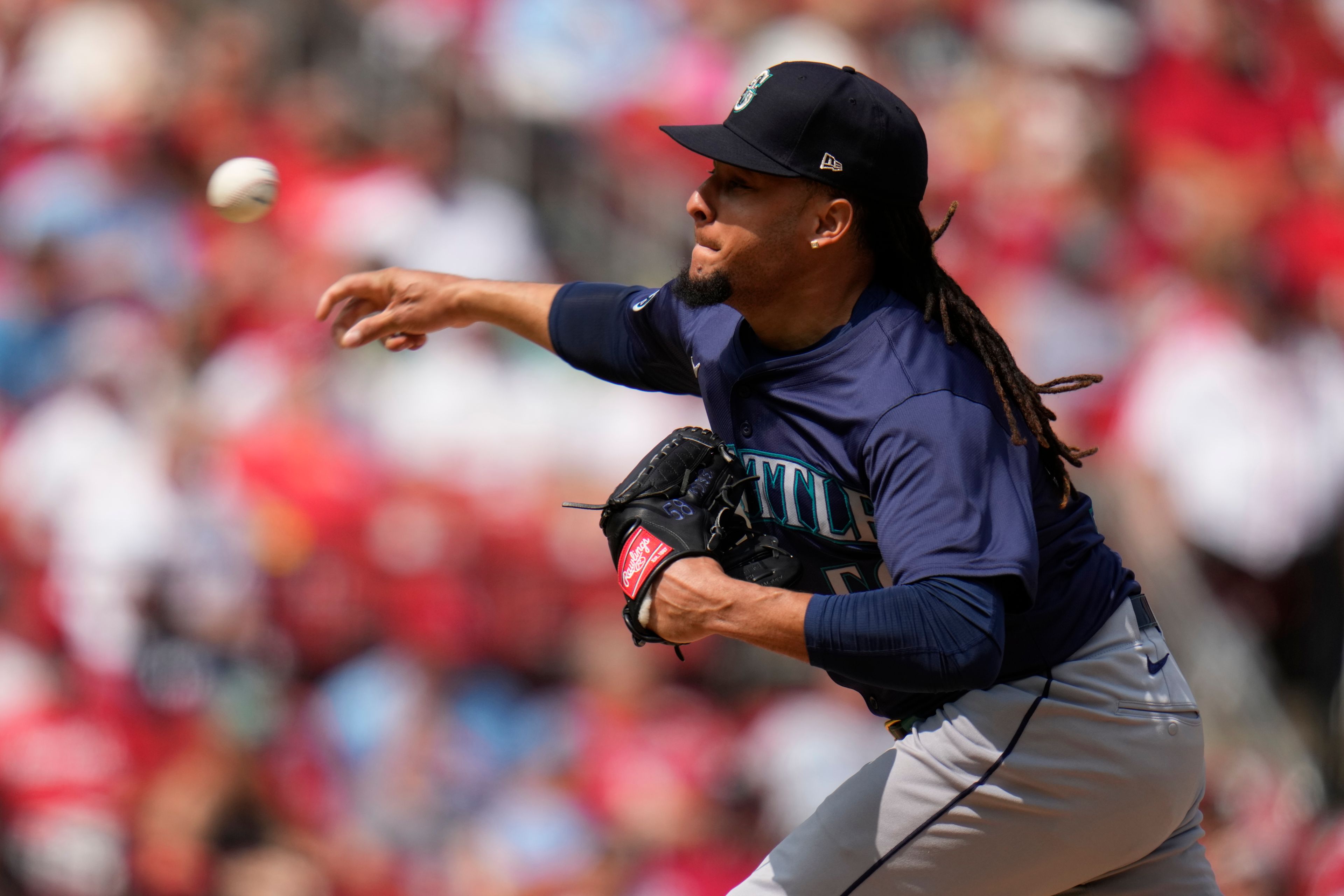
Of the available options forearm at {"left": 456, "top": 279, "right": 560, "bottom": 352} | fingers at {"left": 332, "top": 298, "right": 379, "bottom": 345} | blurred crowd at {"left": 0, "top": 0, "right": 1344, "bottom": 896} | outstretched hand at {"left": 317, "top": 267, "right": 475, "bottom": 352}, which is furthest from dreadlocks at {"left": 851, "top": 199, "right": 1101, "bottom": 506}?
blurred crowd at {"left": 0, "top": 0, "right": 1344, "bottom": 896}

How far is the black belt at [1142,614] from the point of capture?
2.67 m

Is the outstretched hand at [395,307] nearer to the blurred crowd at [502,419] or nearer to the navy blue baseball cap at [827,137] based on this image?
the navy blue baseball cap at [827,137]

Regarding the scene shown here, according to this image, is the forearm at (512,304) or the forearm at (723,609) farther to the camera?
the forearm at (512,304)

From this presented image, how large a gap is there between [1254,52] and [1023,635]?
5.10 m

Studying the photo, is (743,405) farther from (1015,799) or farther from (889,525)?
(1015,799)

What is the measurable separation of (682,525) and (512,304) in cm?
104

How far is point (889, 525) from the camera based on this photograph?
230 centimetres

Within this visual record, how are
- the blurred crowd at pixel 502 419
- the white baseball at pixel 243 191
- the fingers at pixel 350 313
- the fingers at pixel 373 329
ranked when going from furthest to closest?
the blurred crowd at pixel 502 419
the white baseball at pixel 243 191
the fingers at pixel 350 313
the fingers at pixel 373 329

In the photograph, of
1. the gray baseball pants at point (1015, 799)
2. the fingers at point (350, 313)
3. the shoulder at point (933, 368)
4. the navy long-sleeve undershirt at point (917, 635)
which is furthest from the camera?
the fingers at point (350, 313)

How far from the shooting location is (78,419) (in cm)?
614

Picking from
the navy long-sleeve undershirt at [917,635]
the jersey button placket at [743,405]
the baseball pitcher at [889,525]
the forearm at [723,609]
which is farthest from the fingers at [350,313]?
the navy long-sleeve undershirt at [917,635]

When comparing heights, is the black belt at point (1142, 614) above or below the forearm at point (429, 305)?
below

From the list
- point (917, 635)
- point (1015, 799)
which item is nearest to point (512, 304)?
point (917, 635)

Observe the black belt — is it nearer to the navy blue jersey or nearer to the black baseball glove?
the navy blue jersey
